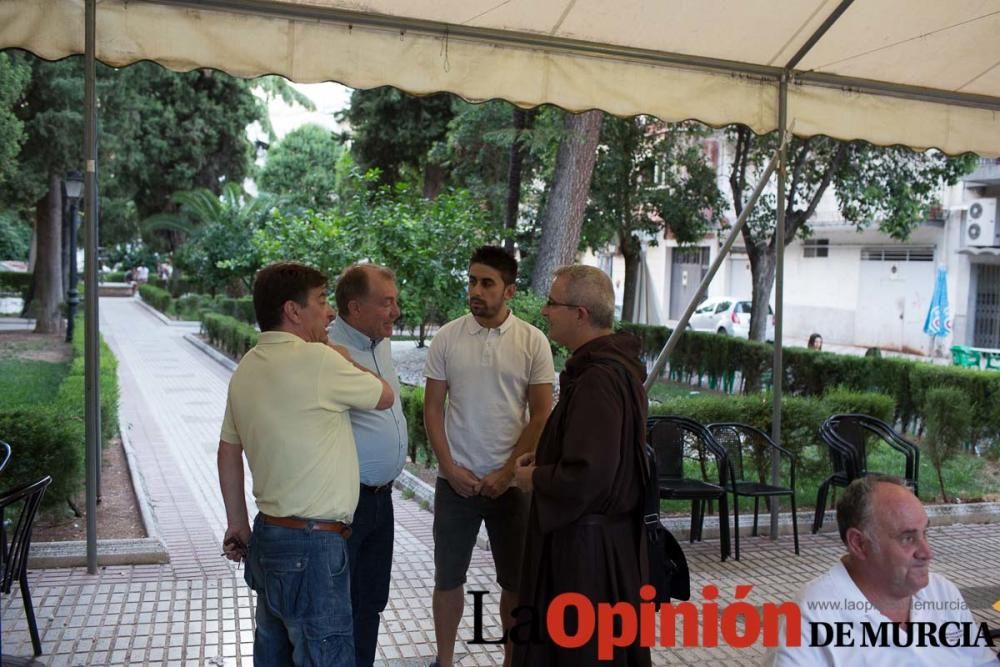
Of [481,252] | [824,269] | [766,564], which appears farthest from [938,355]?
[481,252]

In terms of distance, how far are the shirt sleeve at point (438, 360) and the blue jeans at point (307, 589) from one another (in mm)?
1163

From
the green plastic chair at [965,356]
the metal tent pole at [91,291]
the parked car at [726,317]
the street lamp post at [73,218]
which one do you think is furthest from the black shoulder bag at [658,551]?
the parked car at [726,317]

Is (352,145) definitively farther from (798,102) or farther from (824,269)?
(824,269)

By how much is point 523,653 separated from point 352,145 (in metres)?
20.5

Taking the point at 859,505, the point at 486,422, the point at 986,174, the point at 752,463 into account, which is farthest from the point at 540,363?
the point at 986,174

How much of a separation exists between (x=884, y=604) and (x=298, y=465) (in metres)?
1.73

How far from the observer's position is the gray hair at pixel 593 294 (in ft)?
10.5

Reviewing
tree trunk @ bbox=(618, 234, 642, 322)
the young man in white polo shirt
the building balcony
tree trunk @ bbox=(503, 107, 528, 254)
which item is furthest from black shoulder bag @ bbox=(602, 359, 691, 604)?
the building balcony

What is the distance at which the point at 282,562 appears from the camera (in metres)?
2.97

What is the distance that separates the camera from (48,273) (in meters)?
27.1

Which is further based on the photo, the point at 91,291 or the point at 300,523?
the point at 91,291

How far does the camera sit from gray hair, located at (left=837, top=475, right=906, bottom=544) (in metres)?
2.43

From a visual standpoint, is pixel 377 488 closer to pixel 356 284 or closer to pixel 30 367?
pixel 356 284

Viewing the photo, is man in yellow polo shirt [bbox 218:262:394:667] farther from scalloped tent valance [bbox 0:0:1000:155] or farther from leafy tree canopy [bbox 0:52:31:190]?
leafy tree canopy [bbox 0:52:31:190]
